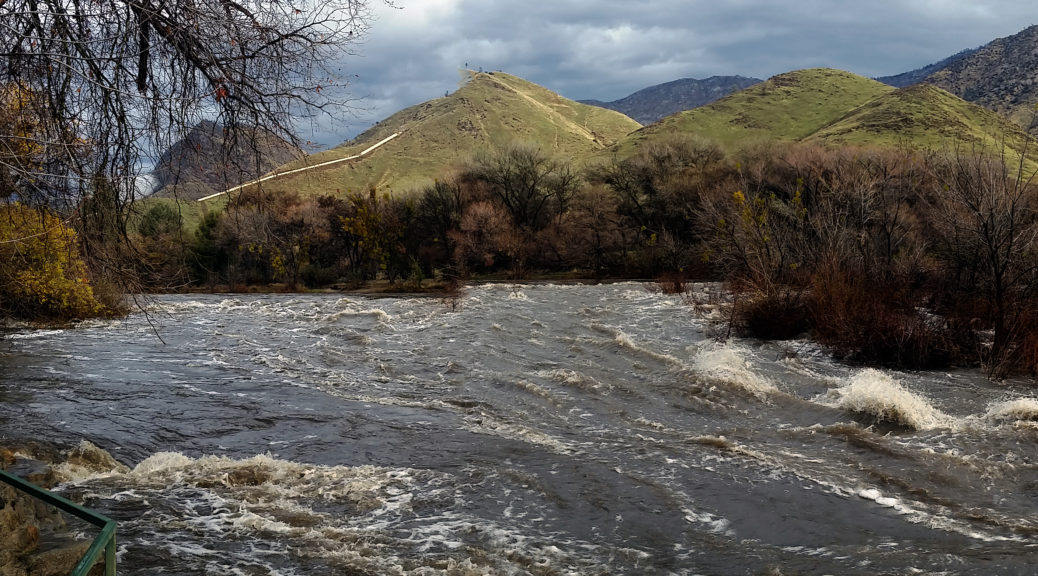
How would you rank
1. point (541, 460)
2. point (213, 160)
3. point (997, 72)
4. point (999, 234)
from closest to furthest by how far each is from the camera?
1. point (213, 160)
2. point (541, 460)
3. point (999, 234)
4. point (997, 72)

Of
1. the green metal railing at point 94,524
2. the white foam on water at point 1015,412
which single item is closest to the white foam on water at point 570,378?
the white foam on water at point 1015,412

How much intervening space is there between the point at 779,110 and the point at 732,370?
157120mm

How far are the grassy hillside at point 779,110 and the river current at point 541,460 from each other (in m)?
126

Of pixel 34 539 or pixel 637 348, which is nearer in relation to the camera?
pixel 34 539

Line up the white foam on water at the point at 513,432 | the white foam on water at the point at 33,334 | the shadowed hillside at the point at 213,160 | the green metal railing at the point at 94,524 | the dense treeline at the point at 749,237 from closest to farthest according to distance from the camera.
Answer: the green metal railing at the point at 94,524 < the shadowed hillside at the point at 213,160 < the white foam on water at the point at 513,432 < the dense treeline at the point at 749,237 < the white foam on water at the point at 33,334

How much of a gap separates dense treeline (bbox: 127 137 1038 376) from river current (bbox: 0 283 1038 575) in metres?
2.09

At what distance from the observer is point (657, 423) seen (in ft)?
45.9

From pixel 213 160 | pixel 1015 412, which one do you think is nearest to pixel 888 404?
pixel 1015 412

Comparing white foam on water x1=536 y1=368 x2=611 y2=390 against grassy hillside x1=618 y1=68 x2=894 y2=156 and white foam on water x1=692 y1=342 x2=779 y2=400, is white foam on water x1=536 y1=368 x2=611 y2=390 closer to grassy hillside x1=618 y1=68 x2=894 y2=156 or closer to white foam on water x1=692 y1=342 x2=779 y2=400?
white foam on water x1=692 y1=342 x2=779 y2=400

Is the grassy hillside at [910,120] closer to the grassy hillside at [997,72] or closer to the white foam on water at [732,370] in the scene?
the grassy hillside at [997,72]

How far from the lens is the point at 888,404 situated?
528 inches

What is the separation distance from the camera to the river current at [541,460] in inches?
325

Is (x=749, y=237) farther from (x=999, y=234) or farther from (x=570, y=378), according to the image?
(x=570, y=378)

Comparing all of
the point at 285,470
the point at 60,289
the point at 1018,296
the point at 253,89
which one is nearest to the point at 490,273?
the point at 60,289
